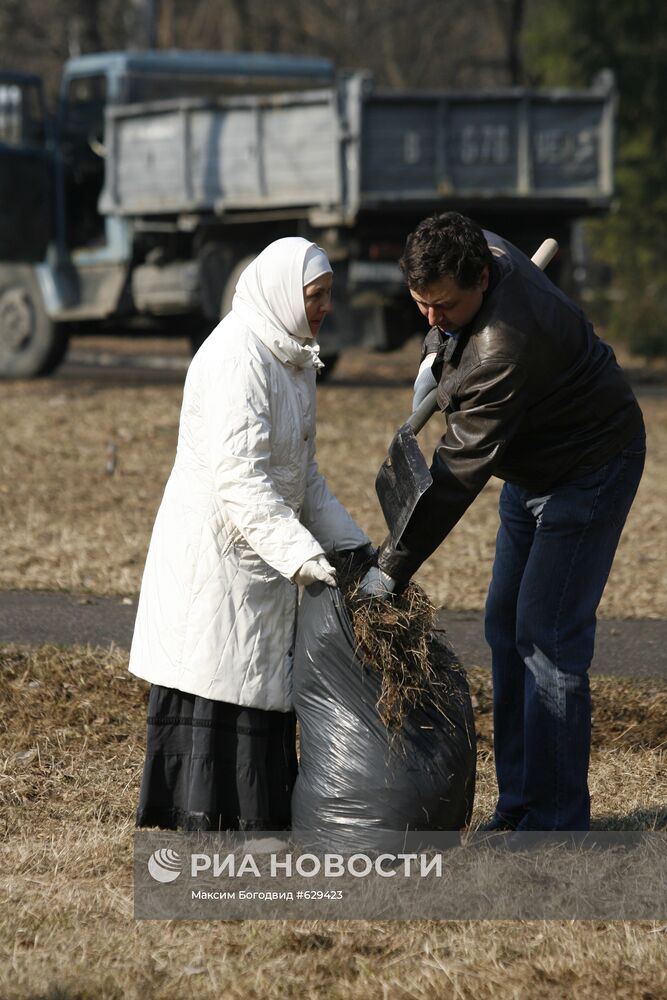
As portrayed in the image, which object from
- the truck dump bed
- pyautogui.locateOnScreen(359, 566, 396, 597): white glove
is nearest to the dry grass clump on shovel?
pyautogui.locateOnScreen(359, 566, 396, 597): white glove

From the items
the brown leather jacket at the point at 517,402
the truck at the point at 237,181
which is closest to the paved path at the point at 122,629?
the brown leather jacket at the point at 517,402

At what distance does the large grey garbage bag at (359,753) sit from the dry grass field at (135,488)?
285 centimetres

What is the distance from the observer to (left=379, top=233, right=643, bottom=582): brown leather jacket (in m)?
3.66

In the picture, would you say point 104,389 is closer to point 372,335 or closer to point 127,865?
point 372,335

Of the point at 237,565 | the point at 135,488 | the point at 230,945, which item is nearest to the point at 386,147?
the point at 135,488

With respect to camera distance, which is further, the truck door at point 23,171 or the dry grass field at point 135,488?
the truck door at point 23,171

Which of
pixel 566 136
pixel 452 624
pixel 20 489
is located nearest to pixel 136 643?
pixel 452 624

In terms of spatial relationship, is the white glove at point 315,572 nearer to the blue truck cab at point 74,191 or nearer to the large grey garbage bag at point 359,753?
the large grey garbage bag at point 359,753

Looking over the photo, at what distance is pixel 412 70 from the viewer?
104 feet

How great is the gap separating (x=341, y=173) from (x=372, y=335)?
1.45 m

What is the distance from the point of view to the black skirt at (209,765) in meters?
3.93

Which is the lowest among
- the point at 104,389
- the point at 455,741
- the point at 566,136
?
the point at 104,389

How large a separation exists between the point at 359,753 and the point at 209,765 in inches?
15.9

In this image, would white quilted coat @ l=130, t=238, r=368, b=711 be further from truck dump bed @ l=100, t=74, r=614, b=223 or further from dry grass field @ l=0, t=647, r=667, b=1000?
truck dump bed @ l=100, t=74, r=614, b=223
